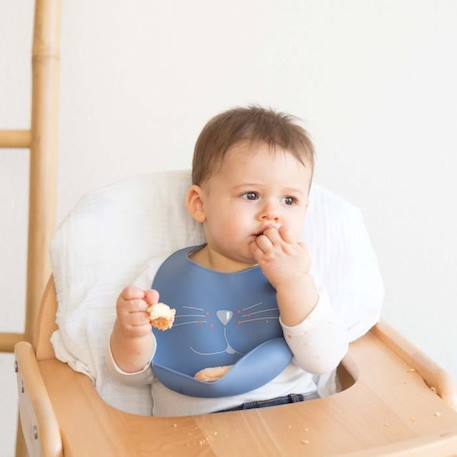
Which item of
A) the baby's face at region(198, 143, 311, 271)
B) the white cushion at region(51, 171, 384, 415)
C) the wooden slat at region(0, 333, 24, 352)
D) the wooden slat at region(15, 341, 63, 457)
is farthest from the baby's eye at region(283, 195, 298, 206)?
the wooden slat at region(0, 333, 24, 352)

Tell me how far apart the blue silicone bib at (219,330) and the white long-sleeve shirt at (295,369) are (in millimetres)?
17

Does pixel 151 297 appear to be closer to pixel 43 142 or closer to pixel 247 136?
pixel 247 136

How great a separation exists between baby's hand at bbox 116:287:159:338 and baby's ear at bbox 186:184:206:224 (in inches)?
7.2

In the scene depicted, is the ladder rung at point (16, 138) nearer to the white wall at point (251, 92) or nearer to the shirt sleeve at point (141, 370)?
the white wall at point (251, 92)

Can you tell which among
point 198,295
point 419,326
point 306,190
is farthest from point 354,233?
point 419,326

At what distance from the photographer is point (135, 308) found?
868mm

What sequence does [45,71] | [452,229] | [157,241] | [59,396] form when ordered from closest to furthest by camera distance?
[59,396]
[157,241]
[45,71]
[452,229]

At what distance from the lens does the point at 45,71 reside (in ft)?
3.85

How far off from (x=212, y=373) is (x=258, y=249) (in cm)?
16

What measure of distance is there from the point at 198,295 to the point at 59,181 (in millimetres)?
483

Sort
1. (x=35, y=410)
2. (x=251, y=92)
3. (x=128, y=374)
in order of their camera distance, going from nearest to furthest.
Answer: (x=35, y=410) → (x=128, y=374) → (x=251, y=92)

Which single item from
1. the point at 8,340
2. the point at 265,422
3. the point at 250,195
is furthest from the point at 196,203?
the point at 8,340

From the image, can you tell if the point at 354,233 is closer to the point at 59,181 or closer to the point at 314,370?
the point at 314,370

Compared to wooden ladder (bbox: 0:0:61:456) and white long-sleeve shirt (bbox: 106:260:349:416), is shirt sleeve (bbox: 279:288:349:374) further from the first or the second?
wooden ladder (bbox: 0:0:61:456)
